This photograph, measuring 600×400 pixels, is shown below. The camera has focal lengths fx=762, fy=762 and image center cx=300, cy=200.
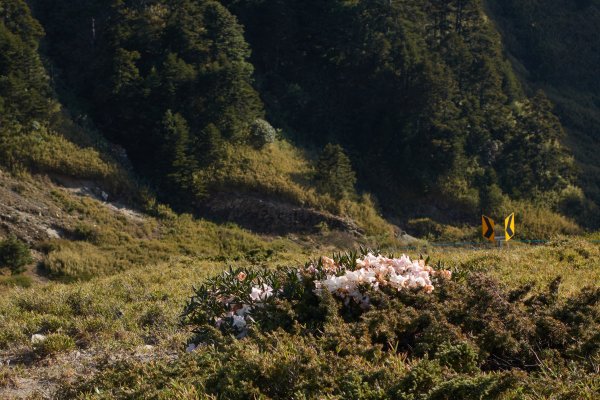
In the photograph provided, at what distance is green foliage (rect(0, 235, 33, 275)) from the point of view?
2405 cm

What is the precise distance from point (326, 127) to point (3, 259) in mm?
18552

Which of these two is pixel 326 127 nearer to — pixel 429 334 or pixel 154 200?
pixel 154 200

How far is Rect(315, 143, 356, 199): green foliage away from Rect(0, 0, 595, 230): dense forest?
6cm

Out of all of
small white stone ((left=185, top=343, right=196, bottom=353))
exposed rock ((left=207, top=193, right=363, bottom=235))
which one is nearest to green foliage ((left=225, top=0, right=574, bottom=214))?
exposed rock ((left=207, top=193, right=363, bottom=235))

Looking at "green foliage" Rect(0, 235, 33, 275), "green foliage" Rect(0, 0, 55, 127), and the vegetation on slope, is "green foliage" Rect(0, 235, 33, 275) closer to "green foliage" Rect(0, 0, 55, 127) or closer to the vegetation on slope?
"green foliage" Rect(0, 0, 55, 127)

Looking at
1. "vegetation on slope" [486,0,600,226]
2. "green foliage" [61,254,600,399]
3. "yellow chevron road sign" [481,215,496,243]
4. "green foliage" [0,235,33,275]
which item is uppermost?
"vegetation on slope" [486,0,600,226]

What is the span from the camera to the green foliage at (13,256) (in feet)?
78.9

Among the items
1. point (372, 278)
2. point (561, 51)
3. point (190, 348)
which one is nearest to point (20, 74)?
point (190, 348)

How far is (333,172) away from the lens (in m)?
32.8

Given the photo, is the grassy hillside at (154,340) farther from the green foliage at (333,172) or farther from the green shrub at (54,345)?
the green foliage at (333,172)

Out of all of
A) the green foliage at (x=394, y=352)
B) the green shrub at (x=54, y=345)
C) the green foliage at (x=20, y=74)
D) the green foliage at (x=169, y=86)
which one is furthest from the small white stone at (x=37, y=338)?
the green foliage at (x=169, y=86)

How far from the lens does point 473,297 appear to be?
7.81m

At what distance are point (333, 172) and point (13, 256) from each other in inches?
549

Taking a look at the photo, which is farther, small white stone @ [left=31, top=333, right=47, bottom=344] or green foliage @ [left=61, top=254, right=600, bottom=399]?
small white stone @ [left=31, top=333, right=47, bottom=344]
